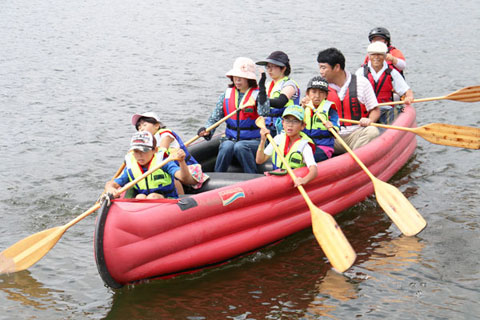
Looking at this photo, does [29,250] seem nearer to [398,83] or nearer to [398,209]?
[398,209]

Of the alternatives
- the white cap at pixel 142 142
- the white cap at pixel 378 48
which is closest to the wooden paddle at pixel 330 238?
the white cap at pixel 142 142

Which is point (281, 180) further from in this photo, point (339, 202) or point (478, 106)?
point (478, 106)

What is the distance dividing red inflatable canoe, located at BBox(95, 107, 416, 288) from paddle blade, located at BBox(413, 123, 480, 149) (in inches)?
28.0

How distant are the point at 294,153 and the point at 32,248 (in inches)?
91.9

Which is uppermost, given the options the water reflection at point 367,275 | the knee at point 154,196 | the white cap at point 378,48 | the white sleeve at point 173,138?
the white cap at point 378,48

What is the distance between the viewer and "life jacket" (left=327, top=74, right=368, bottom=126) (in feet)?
22.7

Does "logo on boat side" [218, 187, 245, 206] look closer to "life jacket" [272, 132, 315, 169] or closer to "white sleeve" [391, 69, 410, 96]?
"life jacket" [272, 132, 315, 169]

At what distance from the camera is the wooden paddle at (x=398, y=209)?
5863mm

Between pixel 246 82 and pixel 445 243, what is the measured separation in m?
2.39

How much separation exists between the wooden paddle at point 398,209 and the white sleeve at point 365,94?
871 mm

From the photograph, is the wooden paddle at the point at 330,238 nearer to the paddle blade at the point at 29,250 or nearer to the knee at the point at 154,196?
the knee at the point at 154,196

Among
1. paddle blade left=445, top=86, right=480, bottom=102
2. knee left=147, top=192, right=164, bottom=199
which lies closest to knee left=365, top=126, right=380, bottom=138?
paddle blade left=445, top=86, right=480, bottom=102

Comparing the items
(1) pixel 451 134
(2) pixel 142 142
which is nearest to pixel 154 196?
(2) pixel 142 142

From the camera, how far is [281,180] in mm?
5617
